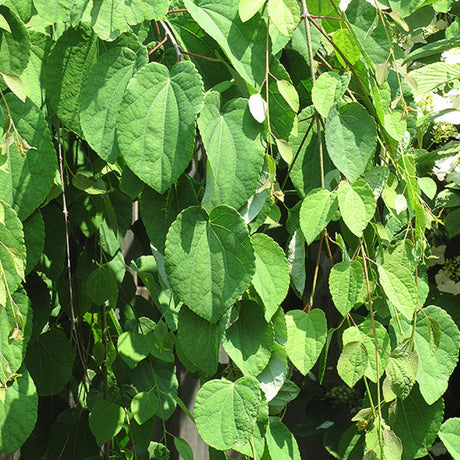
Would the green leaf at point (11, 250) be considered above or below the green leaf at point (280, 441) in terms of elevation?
above

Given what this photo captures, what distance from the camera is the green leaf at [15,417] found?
945mm

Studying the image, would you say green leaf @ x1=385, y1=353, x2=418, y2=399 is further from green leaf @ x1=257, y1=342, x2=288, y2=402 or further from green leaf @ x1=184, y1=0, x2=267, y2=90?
green leaf @ x1=184, y1=0, x2=267, y2=90

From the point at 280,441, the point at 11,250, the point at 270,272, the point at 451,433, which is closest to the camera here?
the point at 11,250

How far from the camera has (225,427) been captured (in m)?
0.89

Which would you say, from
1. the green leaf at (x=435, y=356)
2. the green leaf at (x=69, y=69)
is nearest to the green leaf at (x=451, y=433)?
the green leaf at (x=435, y=356)

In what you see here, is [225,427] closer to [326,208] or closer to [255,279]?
[255,279]

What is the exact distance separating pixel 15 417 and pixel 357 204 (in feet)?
1.75

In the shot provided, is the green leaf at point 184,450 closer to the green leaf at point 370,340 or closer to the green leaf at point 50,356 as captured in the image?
the green leaf at point 50,356

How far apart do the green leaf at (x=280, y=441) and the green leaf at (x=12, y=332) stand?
38cm

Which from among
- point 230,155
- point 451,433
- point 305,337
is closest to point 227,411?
point 305,337

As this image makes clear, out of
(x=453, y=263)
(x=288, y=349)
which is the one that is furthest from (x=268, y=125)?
(x=453, y=263)

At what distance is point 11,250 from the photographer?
0.86 m

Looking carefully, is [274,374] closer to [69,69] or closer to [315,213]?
[315,213]

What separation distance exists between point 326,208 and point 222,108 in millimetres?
195
